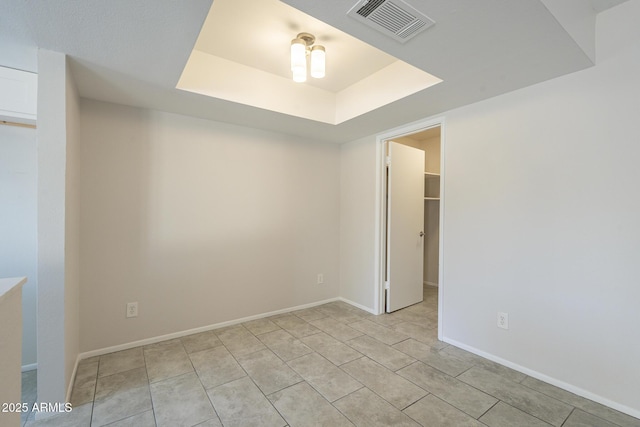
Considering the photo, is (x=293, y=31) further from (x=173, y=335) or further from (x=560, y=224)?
(x=173, y=335)

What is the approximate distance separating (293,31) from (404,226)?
2526 millimetres

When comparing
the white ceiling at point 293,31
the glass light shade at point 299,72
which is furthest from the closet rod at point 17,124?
the glass light shade at point 299,72

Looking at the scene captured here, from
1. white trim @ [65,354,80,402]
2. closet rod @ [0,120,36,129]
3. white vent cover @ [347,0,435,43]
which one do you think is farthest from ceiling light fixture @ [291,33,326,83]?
white trim @ [65,354,80,402]

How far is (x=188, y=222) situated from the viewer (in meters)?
2.80

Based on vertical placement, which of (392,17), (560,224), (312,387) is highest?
(392,17)

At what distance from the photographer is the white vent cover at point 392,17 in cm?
134

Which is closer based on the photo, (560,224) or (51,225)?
(51,225)

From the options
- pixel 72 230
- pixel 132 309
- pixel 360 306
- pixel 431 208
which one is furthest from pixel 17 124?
pixel 431 208

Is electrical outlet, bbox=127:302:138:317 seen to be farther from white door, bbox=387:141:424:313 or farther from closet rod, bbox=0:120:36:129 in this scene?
white door, bbox=387:141:424:313

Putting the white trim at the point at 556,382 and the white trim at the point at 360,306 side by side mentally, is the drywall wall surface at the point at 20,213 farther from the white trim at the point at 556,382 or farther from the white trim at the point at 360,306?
the white trim at the point at 556,382

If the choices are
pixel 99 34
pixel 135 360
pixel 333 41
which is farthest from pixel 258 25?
pixel 135 360

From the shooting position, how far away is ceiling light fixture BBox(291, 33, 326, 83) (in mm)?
2002

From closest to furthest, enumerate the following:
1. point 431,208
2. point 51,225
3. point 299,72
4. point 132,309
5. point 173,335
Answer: point 51,225 → point 299,72 → point 132,309 → point 173,335 → point 431,208

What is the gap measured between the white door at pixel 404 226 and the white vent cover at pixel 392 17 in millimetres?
1940
